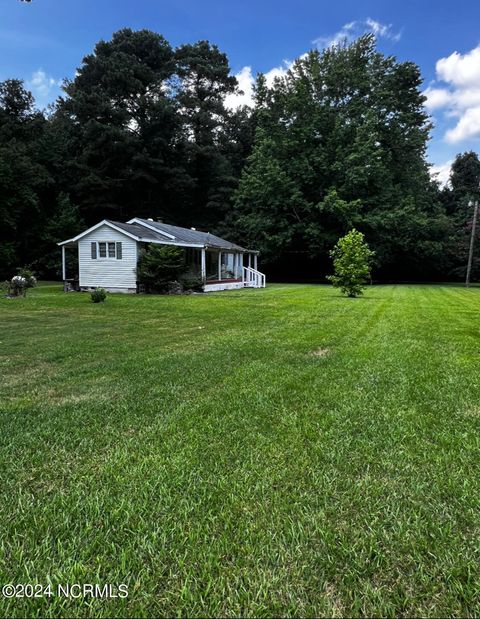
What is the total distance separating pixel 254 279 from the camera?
25938mm

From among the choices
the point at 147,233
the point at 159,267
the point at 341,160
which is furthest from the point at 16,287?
the point at 341,160

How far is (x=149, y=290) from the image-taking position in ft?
62.7

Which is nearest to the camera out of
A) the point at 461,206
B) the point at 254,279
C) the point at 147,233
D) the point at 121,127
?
the point at 147,233

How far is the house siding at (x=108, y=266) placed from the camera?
19.2 meters

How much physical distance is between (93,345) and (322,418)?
458 cm

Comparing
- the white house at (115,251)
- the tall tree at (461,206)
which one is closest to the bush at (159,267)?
the white house at (115,251)

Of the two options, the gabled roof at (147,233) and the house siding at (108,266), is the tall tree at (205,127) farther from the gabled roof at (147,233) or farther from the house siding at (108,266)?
the house siding at (108,266)

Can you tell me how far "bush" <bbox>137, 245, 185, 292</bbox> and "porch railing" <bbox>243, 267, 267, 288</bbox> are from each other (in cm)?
738

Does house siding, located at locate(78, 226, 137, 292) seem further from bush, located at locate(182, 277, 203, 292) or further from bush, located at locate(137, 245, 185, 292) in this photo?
bush, located at locate(182, 277, 203, 292)

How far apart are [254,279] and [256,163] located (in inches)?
470

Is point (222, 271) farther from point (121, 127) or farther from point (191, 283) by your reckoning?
point (121, 127)

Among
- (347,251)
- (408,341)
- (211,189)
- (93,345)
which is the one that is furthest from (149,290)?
(211,189)

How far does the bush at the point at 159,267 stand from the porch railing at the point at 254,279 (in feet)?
24.2

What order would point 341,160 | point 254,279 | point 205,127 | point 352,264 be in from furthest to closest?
1. point 205,127
2. point 341,160
3. point 254,279
4. point 352,264
